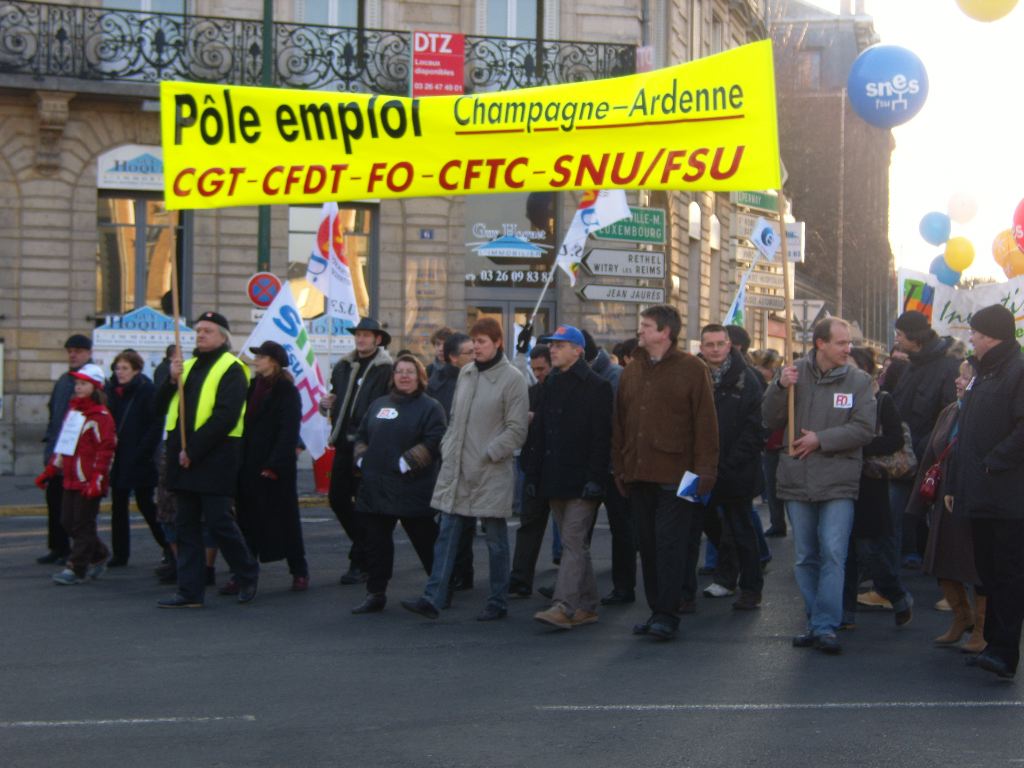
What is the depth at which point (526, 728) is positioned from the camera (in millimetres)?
6438

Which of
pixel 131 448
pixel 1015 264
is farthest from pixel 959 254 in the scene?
pixel 131 448

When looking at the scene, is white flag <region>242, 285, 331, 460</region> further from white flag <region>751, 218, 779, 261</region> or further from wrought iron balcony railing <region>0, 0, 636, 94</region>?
white flag <region>751, 218, 779, 261</region>

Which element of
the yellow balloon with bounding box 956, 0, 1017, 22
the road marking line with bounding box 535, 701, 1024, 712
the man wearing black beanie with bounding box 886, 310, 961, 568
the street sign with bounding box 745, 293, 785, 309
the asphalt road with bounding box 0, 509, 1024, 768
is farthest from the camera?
the street sign with bounding box 745, 293, 785, 309

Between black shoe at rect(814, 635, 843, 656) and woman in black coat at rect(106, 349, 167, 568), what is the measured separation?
5.32m

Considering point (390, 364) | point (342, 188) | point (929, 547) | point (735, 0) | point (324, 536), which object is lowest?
point (324, 536)

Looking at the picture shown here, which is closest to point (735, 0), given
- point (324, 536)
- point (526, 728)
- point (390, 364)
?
point (324, 536)

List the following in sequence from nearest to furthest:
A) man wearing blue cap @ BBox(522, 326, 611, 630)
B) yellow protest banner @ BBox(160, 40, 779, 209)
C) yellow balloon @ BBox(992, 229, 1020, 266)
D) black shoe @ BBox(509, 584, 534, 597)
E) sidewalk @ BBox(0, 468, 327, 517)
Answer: man wearing blue cap @ BBox(522, 326, 611, 630)
yellow protest banner @ BBox(160, 40, 779, 209)
black shoe @ BBox(509, 584, 534, 597)
sidewalk @ BBox(0, 468, 327, 517)
yellow balloon @ BBox(992, 229, 1020, 266)

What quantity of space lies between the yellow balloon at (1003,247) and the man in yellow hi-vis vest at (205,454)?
44.4 ft

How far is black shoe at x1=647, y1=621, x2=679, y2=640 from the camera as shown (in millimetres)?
8531

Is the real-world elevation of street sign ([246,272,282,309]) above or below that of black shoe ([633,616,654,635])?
above

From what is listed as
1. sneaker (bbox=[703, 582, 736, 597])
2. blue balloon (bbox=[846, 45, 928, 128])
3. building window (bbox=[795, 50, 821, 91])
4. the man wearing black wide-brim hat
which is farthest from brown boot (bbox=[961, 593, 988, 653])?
building window (bbox=[795, 50, 821, 91])

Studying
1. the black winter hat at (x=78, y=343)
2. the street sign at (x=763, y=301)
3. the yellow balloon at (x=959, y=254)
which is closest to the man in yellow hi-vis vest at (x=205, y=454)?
the black winter hat at (x=78, y=343)

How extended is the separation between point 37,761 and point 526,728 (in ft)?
6.39

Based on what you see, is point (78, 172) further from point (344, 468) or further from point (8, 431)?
point (344, 468)
